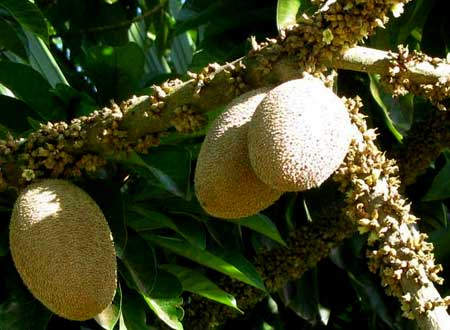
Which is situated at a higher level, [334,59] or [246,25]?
[334,59]

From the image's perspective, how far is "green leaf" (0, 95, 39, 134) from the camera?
5.23 ft

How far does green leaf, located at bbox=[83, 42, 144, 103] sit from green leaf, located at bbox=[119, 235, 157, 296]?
0.32 m

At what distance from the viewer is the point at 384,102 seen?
2033 mm

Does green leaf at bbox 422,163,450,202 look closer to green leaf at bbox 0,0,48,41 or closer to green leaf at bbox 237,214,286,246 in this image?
green leaf at bbox 237,214,286,246

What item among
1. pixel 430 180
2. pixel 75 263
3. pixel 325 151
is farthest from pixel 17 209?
pixel 430 180

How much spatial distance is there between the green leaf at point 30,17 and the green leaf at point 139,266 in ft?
1.38

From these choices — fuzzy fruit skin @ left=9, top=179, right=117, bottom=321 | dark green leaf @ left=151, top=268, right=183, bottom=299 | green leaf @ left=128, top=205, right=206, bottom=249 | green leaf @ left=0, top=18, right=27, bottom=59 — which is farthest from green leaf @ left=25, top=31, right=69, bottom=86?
fuzzy fruit skin @ left=9, top=179, right=117, bottom=321

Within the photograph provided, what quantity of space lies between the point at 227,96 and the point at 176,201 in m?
0.59

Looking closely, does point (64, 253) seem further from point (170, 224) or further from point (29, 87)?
point (29, 87)

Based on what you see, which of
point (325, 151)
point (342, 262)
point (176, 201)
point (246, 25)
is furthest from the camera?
point (342, 262)

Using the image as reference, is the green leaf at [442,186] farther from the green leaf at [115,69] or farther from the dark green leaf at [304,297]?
the green leaf at [115,69]

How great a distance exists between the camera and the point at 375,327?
2459 mm

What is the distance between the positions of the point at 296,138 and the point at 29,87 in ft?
2.70

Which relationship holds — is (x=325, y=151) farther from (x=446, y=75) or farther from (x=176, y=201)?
(x=176, y=201)
